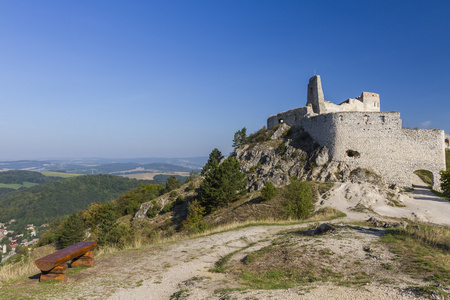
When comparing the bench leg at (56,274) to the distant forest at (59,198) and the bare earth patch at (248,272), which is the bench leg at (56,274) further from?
the distant forest at (59,198)

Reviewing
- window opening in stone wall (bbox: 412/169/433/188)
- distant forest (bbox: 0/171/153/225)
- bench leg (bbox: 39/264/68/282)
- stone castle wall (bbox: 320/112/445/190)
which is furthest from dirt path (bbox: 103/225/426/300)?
distant forest (bbox: 0/171/153/225)

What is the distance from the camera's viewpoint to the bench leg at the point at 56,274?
7.46 metres

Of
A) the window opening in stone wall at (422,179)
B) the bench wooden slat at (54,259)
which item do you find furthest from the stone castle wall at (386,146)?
the bench wooden slat at (54,259)

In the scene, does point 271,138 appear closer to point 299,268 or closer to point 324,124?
point 324,124

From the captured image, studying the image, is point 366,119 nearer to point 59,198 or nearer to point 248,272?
point 248,272

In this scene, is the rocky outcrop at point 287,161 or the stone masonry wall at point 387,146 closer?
the stone masonry wall at point 387,146

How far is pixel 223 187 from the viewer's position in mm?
33531

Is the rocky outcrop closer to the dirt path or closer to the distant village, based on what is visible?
the dirt path

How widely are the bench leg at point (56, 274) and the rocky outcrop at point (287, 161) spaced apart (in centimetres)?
2992

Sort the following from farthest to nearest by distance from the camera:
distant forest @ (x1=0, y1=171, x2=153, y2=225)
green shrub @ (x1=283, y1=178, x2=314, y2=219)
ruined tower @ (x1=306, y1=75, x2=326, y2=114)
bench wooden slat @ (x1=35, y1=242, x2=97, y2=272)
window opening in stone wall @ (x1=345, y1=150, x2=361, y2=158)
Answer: distant forest @ (x1=0, y1=171, x2=153, y2=225) → ruined tower @ (x1=306, y1=75, x2=326, y2=114) → window opening in stone wall @ (x1=345, y1=150, x2=361, y2=158) → green shrub @ (x1=283, y1=178, x2=314, y2=219) → bench wooden slat @ (x1=35, y1=242, x2=97, y2=272)

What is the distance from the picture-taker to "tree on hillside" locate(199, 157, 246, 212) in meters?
33.3

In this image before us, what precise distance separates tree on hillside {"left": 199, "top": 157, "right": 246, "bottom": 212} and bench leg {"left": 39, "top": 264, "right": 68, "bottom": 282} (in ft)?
84.1

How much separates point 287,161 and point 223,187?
11.3 m

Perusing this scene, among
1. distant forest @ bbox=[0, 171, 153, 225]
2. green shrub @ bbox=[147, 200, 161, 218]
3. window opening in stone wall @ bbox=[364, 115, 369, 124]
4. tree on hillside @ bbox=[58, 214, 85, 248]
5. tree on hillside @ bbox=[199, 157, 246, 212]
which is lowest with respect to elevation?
distant forest @ bbox=[0, 171, 153, 225]
